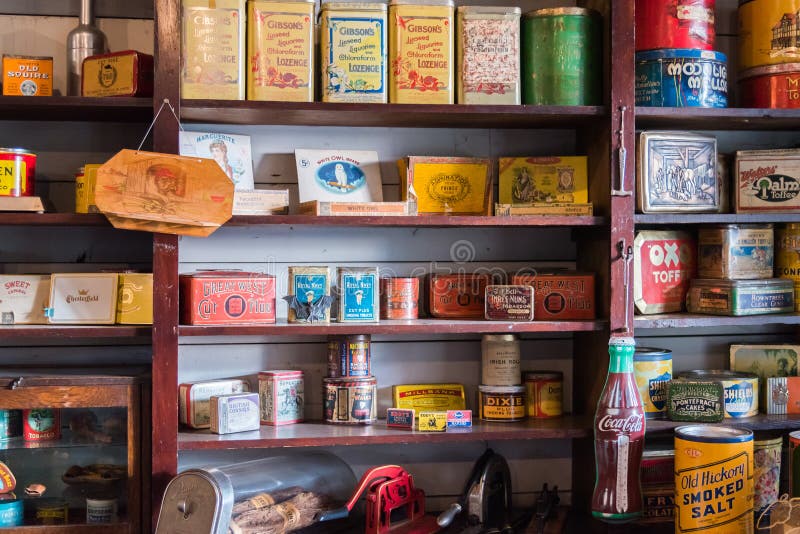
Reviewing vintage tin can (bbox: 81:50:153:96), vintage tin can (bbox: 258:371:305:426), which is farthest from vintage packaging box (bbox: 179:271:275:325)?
vintage tin can (bbox: 81:50:153:96)

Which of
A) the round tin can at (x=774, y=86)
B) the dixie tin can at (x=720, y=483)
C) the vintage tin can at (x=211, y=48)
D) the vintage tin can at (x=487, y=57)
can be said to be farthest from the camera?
the round tin can at (x=774, y=86)

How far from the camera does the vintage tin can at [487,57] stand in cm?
232

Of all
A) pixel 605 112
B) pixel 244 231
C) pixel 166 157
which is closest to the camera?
pixel 166 157

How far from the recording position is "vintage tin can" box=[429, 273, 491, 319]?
2.51m

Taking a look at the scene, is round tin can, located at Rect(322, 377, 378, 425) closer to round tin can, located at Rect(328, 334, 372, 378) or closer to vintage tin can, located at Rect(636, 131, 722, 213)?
round tin can, located at Rect(328, 334, 372, 378)

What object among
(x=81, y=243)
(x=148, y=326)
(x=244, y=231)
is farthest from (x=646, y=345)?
(x=81, y=243)

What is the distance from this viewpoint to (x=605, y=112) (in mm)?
2344

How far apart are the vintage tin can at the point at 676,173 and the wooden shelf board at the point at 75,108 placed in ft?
4.61

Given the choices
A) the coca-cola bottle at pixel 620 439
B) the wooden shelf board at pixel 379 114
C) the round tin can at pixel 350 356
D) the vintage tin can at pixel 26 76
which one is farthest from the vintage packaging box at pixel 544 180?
the vintage tin can at pixel 26 76

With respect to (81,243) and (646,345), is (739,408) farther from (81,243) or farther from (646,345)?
(81,243)

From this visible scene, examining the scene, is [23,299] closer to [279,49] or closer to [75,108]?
[75,108]

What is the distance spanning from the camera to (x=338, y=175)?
249 cm

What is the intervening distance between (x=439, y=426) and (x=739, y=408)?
0.91 metres

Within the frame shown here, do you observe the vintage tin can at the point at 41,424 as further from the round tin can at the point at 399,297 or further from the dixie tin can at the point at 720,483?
the dixie tin can at the point at 720,483
